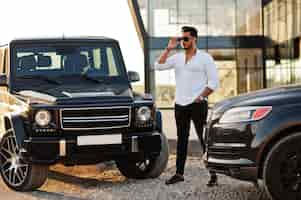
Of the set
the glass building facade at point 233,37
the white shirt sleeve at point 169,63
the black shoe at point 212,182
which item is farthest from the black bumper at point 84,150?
the glass building facade at point 233,37

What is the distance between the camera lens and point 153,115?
752cm

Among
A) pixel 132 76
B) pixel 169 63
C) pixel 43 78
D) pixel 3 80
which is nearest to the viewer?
pixel 169 63

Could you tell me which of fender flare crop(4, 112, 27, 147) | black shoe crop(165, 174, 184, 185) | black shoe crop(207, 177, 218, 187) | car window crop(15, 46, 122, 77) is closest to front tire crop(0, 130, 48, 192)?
fender flare crop(4, 112, 27, 147)

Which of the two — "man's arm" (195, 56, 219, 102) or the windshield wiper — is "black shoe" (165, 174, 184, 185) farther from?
the windshield wiper

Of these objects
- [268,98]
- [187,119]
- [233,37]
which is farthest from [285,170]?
[233,37]

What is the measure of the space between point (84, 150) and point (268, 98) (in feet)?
7.52

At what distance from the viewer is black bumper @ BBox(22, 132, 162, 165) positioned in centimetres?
690

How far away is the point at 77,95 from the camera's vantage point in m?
7.28

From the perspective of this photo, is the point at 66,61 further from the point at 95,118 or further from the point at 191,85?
the point at 191,85

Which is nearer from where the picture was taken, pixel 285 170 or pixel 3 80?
pixel 285 170

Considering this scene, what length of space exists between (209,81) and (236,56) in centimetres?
2733

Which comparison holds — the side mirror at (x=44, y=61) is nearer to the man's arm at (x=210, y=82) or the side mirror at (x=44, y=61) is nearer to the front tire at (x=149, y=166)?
the front tire at (x=149, y=166)

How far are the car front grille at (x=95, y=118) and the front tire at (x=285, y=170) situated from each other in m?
2.14

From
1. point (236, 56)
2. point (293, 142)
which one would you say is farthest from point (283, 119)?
point (236, 56)
